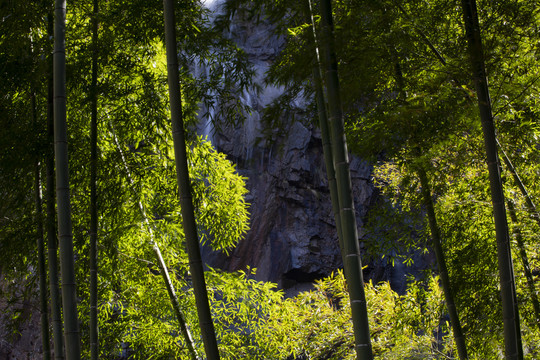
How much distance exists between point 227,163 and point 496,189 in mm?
2821

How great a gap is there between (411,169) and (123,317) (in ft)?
9.36

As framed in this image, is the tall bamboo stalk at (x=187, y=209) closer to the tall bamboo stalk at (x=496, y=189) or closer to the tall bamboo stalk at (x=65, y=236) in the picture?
the tall bamboo stalk at (x=65, y=236)

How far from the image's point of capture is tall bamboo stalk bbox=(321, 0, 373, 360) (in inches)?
96.0

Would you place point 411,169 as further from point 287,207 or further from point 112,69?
point 287,207

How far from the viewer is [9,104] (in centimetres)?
414

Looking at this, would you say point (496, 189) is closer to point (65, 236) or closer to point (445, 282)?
point (445, 282)

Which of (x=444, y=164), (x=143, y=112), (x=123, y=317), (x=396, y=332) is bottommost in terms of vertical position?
(x=396, y=332)

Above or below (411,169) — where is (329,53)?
above

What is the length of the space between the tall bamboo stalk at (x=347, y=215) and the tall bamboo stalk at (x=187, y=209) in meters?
0.73

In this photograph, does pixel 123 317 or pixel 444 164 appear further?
pixel 123 317

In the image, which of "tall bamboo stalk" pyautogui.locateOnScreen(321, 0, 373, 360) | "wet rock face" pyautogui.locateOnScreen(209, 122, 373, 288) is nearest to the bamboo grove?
"tall bamboo stalk" pyautogui.locateOnScreen(321, 0, 373, 360)

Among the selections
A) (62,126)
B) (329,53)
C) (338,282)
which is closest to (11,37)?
(62,126)

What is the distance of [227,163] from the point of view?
16.7 ft

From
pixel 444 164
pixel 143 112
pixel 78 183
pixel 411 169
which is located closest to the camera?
pixel 444 164
